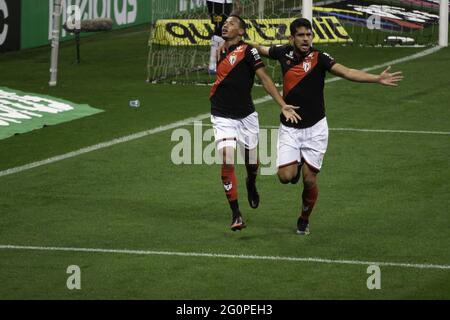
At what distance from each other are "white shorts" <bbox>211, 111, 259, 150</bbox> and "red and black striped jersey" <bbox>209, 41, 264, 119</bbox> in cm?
6

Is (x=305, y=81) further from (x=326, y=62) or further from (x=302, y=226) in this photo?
(x=302, y=226)

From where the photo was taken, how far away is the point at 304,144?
12.4m

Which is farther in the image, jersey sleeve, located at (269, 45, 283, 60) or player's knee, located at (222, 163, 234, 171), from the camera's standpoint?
player's knee, located at (222, 163, 234, 171)

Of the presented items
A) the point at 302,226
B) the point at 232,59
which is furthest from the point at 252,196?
the point at 232,59

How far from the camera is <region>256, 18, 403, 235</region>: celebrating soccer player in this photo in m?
12.3

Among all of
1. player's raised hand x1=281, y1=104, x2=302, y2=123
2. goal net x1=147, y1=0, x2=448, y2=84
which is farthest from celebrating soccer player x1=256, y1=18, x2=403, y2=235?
goal net x1=147, y1=0, x2=448, y2=84

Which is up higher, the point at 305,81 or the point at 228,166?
the point at 305,81

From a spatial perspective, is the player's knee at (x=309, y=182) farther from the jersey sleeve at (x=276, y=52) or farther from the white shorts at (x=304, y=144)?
the jersey sleeve at (x=276, y=52)

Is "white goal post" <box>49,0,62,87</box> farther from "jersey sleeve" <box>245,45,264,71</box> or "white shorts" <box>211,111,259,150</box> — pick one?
"jersey sleeve" <box>245,45,264,71</box>

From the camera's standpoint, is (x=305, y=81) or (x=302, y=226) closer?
(x=305, y=81)

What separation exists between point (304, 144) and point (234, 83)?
1069 mm

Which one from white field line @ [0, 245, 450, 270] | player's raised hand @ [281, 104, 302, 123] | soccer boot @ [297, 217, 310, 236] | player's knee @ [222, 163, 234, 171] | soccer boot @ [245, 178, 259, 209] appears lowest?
white field line @ [0, 245, 450, 270]

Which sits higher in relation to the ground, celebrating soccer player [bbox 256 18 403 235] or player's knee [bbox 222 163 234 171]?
celebrating soccer player [bbox 256 18 403 235]

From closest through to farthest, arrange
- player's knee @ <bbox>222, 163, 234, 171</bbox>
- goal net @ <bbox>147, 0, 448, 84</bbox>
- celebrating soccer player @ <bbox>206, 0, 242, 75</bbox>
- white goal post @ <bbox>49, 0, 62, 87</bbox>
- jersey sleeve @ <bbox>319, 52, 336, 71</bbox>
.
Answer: jersey sleeve @ <bbox>319, 52, 336, 71</bbox>
player's knee @ <bbox>222, 163, 234, 171</bbox>
white goal post @ <bbox>49, 0, 62, 87</bbox>
celebrating soccer player @ <bbox>206, 0, 242, 75</bbox>
goal net @ <bbox>147, 0, 448, 84</bbox>
